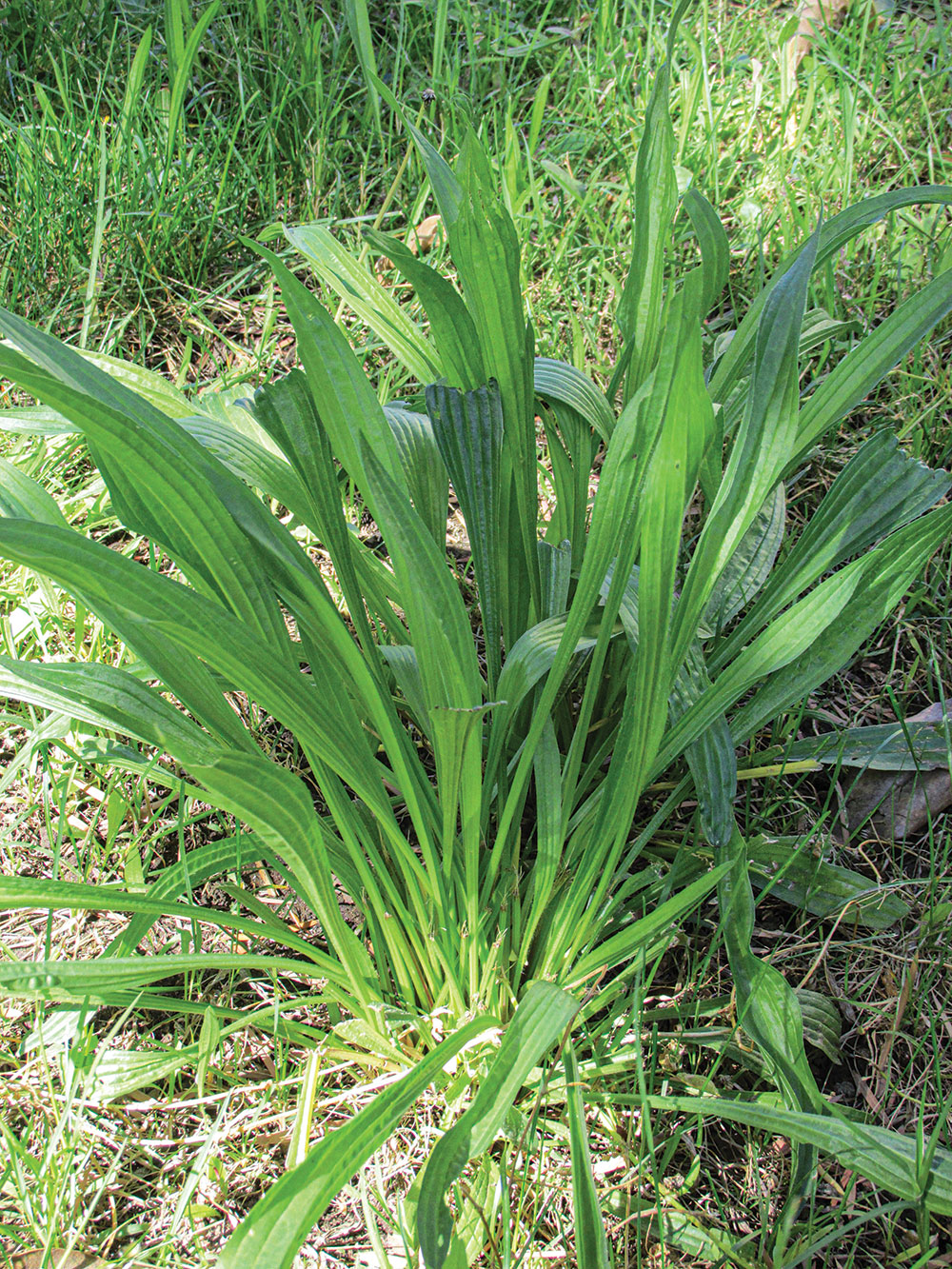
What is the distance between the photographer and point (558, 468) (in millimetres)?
1110

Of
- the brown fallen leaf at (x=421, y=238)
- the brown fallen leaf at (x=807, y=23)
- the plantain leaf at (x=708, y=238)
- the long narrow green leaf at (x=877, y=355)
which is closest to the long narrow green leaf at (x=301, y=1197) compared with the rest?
the long narrow green leaf at (x=877, y=355)

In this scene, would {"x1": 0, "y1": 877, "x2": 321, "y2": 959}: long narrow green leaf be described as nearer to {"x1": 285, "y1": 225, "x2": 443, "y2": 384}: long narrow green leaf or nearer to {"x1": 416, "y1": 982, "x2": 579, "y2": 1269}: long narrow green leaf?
{"x1": 416, "y1": 982, "x2": 579, "y2": 1269}: long narrow green leaf

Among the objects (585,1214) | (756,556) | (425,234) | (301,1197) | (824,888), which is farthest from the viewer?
(425,234)

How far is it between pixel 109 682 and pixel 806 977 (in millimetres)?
707

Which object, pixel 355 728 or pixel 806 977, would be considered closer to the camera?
pixel 355 728

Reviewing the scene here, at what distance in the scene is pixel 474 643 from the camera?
875mm

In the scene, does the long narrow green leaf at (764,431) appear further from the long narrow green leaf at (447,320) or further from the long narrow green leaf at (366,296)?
the long narrow green leaf at (366,296)

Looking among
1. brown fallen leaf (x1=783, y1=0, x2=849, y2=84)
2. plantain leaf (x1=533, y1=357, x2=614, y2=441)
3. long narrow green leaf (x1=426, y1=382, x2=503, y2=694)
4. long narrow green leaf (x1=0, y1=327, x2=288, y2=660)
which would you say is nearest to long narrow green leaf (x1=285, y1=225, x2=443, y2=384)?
plantain leaf (x1=533, y1=357, x2=614, y2=441)

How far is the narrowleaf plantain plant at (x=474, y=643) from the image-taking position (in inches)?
27.8

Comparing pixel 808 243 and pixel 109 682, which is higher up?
pixel 808 243

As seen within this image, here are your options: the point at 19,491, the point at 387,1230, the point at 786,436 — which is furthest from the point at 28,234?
the point at 387,1230

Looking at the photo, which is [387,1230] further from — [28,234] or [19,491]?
[28,234]

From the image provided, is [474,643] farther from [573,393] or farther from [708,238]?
[708,238]

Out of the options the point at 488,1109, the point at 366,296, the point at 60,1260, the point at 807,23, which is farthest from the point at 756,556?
the point at 807,23
